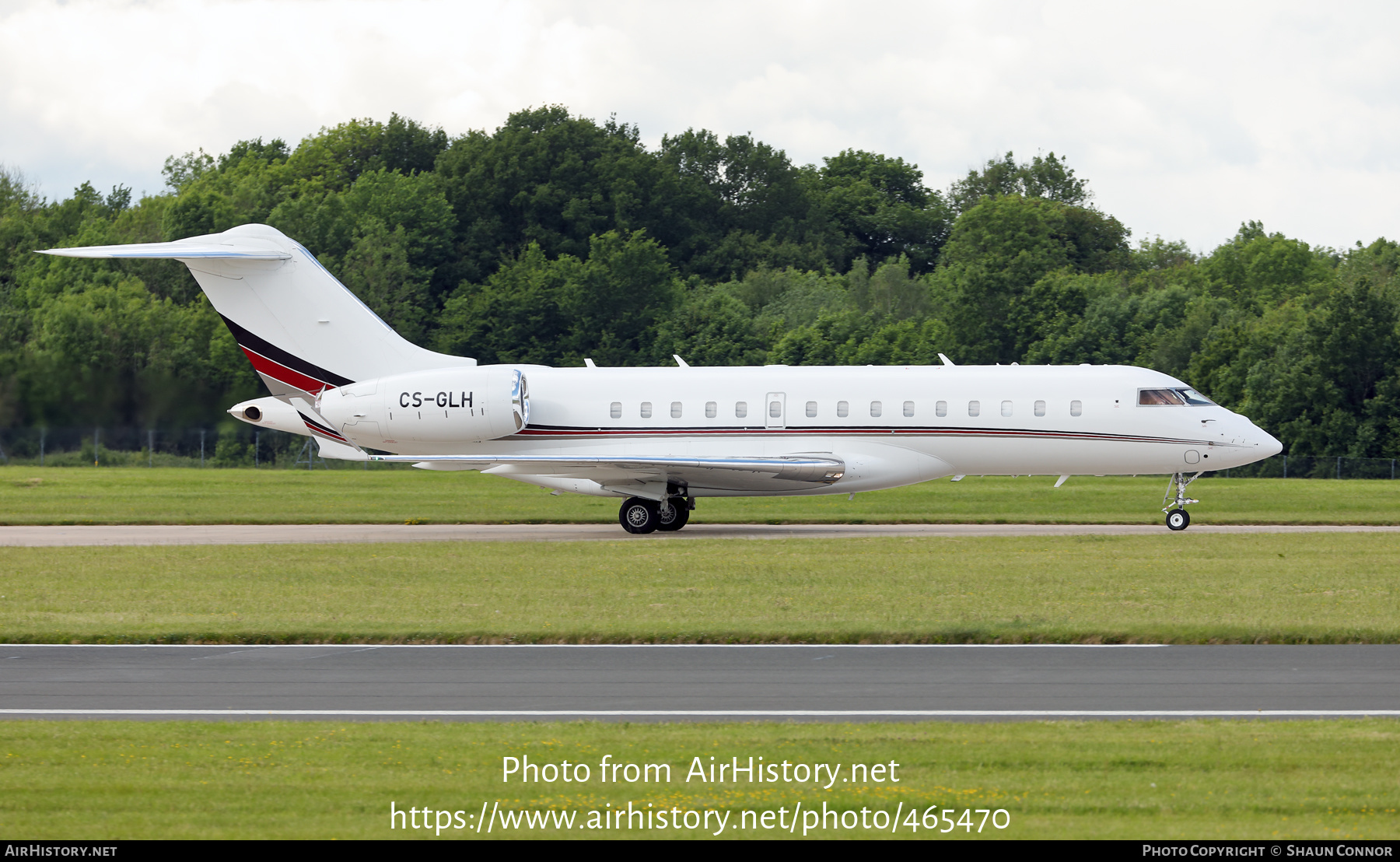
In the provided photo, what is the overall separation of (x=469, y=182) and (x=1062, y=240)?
35.4 metres

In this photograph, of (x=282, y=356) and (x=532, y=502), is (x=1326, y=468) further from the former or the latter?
(x=282, y=356)

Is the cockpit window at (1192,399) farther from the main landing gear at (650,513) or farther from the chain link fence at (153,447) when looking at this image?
the chain link fence at (153,447)

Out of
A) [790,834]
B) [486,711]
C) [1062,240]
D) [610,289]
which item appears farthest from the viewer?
[1062,240]

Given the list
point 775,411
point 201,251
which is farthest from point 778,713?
point 201,251

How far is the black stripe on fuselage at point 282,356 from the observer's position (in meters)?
28.7

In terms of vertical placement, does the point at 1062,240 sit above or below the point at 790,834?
above

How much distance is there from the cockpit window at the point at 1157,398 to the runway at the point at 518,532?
245 cm

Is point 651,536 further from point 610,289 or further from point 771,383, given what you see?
point 610,289

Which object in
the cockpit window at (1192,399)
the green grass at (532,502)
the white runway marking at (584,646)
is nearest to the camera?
the white runway marking at (584,646)

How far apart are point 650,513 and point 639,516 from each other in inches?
8.7

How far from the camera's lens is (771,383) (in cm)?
2856

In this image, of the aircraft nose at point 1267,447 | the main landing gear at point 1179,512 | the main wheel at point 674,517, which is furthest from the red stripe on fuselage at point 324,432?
the aircraft nose at point 1267,447

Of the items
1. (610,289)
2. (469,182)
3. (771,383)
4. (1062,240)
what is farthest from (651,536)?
(1062,240)

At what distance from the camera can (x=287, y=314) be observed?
28.7m
